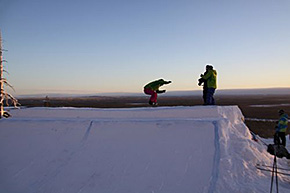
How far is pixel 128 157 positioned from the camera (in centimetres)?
538

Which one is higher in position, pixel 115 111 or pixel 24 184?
pixel 115 111

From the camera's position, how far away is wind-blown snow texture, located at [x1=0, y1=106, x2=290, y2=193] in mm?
4625

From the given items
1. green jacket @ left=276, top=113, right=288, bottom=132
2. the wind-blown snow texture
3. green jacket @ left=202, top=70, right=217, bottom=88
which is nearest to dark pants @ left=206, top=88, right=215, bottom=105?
green jacket @ left=202, top=70, right=217, bottom=88

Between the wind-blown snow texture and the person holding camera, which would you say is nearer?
the wind-blown snow texture

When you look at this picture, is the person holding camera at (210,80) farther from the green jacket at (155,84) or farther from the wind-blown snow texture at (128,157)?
the wind-blown snow texture at (128,157)

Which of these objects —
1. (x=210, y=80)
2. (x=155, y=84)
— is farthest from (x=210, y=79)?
(x=155, y=84)

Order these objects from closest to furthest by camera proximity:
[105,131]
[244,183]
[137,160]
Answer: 1. [244,183]
2. [137,160]
3. [105,131]

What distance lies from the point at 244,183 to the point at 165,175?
1679 millimetres

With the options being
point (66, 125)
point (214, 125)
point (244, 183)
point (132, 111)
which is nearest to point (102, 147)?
point (66, 125)

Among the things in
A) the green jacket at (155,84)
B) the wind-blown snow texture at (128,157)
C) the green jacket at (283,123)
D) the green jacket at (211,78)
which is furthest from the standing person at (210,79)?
the green jacket at (283,123)

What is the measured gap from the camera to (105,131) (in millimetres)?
6238

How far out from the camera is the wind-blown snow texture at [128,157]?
4.62 m

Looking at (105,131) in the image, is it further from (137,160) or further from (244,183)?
(244,183)

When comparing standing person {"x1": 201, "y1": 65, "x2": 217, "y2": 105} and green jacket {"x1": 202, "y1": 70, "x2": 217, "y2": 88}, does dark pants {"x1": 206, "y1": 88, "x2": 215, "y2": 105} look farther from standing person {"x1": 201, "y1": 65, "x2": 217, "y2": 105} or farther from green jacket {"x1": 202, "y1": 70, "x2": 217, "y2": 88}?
green jacket {"x1": 202, "y1": 70, "x2": 217, "y2": 88}
